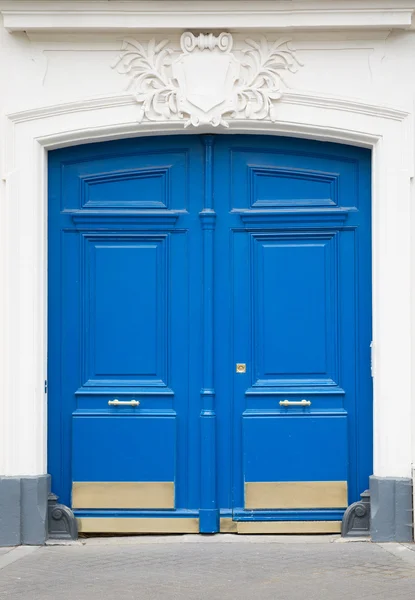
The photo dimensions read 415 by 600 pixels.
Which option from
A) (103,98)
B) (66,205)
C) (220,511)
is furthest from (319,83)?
(220,511)

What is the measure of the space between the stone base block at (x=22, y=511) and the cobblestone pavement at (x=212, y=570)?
0.63 feet

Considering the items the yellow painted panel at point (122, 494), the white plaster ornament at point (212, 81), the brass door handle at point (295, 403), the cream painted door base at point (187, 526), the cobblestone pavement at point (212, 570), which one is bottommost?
the cobblestone pavement at point (212, 570)

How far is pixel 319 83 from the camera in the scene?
8234mm

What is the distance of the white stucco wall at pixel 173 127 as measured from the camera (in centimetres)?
816

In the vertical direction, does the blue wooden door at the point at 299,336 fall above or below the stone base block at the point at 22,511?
above

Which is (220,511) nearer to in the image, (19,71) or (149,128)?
(149,128)

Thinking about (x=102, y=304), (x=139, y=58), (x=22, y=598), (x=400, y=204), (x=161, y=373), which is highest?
(x=139, y=58)

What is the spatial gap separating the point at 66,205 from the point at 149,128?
2.91ft

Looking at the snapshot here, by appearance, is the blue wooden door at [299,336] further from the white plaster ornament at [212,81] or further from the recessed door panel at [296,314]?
the white plaster ornament at [212,81]

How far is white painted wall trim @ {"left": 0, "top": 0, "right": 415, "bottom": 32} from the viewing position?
8.05m

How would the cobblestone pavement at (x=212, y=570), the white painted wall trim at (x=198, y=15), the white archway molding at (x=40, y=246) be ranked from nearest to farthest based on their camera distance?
the cobblestone pavement at (x=212, y=570)
the white painted wall trim at (x=198, y=15)
the white archway molding at (x=40, y=246)

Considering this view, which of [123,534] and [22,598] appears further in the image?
A: [123,534]

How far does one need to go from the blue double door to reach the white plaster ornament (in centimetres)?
34

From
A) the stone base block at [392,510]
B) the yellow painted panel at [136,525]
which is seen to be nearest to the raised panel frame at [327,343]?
the stone base block at [392,510]
